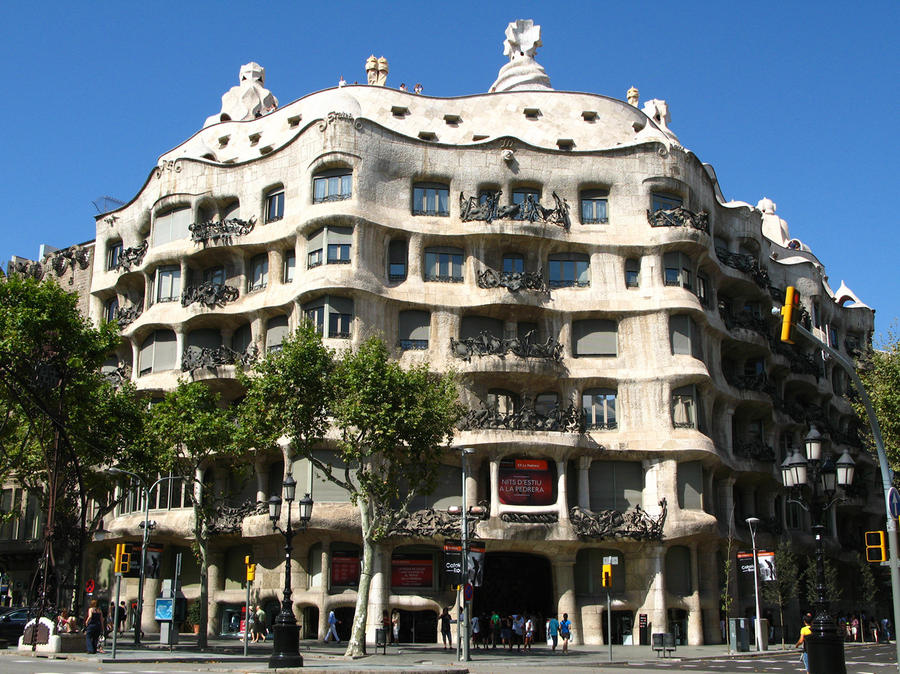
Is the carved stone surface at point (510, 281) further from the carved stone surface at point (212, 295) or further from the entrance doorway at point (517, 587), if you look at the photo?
the entrance doorway at point (517, 587)

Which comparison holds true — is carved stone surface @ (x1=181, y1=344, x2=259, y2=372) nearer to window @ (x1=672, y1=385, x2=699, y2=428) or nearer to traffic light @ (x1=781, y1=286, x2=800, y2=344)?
window @ (x1=672, y1=385, x2=699, y2=428)

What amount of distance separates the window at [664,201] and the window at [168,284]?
81.6 ft

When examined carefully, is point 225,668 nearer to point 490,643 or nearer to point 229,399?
point 490,643

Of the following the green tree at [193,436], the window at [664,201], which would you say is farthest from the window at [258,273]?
the window at [664,201]

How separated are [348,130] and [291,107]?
7817mm

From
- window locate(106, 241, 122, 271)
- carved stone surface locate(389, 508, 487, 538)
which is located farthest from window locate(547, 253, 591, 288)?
window locate(106, 241, 122, 271)

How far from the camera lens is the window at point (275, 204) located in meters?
52.8

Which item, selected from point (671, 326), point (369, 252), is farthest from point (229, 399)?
point (671, 326)

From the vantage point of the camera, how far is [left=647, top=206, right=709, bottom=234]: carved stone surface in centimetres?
5238

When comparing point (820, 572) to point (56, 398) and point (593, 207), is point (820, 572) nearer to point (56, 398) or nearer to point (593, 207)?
point (56, 398)

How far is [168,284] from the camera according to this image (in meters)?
55.1

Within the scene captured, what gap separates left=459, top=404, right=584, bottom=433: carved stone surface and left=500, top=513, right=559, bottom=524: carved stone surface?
3.89m

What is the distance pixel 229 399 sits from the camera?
5222 cm

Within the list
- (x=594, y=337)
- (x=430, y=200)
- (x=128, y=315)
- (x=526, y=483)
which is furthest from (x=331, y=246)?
(x=128, y=315)
